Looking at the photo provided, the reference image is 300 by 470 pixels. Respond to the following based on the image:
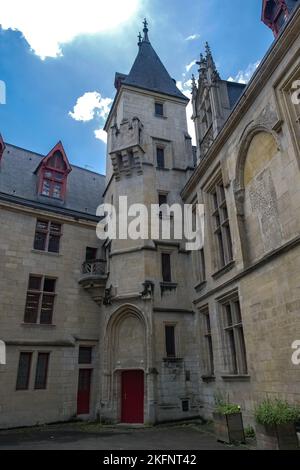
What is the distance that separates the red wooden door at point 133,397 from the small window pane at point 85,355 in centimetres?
206

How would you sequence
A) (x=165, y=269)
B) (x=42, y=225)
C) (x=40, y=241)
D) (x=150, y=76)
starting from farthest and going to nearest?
(x=150, y=76)
(x=42, y=225)
(x=40, y=241)
(x=165, y=269)

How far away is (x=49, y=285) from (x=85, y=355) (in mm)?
3383

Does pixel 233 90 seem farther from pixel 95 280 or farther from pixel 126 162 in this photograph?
pixel 95 280

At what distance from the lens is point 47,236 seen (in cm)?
1437

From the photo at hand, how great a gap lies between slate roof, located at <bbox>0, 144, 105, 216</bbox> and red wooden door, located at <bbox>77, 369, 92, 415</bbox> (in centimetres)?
737

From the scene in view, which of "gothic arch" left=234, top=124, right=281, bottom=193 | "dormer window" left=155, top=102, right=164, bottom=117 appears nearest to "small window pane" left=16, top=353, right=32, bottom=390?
"gothic arch" left=234, top=124, right=281, bottom=193

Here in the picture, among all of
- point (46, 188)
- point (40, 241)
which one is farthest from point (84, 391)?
point (46, 188)

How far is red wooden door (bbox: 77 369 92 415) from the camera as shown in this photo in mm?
12579

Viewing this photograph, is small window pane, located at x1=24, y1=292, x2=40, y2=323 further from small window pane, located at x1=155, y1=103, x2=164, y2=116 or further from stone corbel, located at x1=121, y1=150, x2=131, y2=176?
small window pane, located at x1=155, y1=103, x2=164, y2=116

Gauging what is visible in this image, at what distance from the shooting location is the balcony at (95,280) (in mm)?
13922

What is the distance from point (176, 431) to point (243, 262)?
5.52 m

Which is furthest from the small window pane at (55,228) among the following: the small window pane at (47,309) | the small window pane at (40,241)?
the small window pane at (47,309)
